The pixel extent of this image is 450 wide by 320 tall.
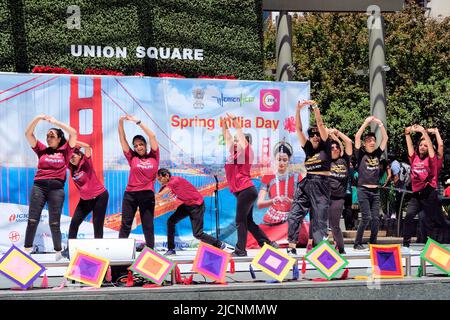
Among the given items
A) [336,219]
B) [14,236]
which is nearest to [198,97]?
[336,219]

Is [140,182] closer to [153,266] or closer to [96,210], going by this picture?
[96,210]

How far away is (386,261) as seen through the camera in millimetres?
9156

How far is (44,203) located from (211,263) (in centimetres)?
348

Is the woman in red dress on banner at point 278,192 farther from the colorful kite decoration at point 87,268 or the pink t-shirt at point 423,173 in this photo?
the colorful kite decoration at point 87,268

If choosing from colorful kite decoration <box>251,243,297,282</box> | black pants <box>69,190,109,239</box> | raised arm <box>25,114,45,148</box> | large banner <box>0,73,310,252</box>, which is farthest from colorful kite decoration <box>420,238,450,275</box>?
raised arm <box>25,114,45,148</box>

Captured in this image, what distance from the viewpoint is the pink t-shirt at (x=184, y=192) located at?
12.2 meters

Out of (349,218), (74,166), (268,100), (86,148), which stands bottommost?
(349,218)

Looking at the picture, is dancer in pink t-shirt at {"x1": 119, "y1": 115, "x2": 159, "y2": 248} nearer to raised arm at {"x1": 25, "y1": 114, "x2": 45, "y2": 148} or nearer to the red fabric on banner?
raised arm at {"x1": 25, "y1": 114, "x2": 45, "y2": 148}

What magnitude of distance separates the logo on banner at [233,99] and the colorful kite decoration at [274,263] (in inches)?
163

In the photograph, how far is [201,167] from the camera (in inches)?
493

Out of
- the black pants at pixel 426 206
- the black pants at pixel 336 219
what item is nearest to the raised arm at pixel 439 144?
the black pants at pixel 426 206

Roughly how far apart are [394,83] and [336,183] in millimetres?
21772

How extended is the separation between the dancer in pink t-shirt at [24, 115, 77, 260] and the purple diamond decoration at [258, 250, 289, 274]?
353 cm
